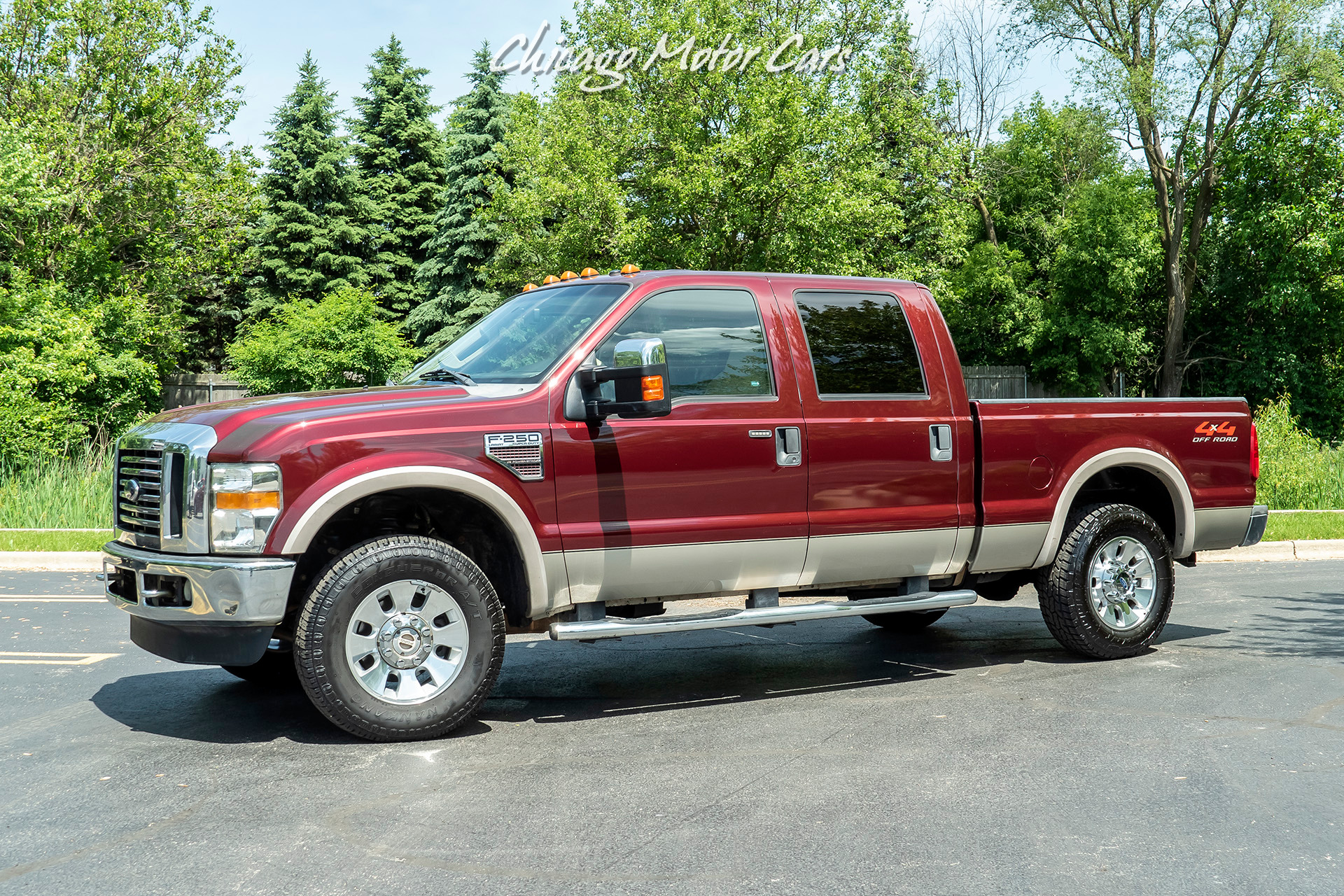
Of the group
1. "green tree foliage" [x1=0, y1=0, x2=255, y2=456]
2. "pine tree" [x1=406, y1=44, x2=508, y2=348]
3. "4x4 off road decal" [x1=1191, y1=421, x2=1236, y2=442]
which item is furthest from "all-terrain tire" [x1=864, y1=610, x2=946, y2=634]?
"pine tree" [x1=406, y1=44, x2=508, y2=348]

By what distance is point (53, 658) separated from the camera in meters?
7.56

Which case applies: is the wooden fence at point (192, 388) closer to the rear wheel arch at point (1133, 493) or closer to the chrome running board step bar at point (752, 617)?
the rear wheel arch at point (1133, 493)

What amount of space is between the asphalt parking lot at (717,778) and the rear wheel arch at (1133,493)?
2.54 ft

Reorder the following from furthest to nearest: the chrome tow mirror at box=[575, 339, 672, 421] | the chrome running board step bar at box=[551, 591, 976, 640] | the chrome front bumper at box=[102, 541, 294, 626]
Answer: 1. the chrome running board step bar at box=[551, 591, 976, 640]
2. the chrome tow mirror at box=[575, 339, 672, 421]
3. the chrome front bumper at box=[102, 541, 294, 626]

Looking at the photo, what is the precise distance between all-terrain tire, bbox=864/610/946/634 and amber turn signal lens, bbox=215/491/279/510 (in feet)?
15.8

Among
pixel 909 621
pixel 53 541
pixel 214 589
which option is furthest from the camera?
pixel 53 541

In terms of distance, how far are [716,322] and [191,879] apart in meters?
3.73

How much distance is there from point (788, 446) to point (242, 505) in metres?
2.73

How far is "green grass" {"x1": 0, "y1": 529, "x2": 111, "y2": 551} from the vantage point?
12711 millimetres

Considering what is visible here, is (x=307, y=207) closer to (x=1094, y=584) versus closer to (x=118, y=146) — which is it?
(x=118, y=146)

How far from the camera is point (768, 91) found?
76.0ft

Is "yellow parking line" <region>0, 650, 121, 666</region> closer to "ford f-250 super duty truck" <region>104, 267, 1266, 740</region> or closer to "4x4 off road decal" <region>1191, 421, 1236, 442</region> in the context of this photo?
"ford f-250 super duty truck" <region>104, 267, 1266, 740</region>

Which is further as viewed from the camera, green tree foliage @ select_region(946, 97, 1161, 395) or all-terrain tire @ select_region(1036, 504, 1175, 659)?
green tree foliage @ select_region(946, 97, 1161, 395)
